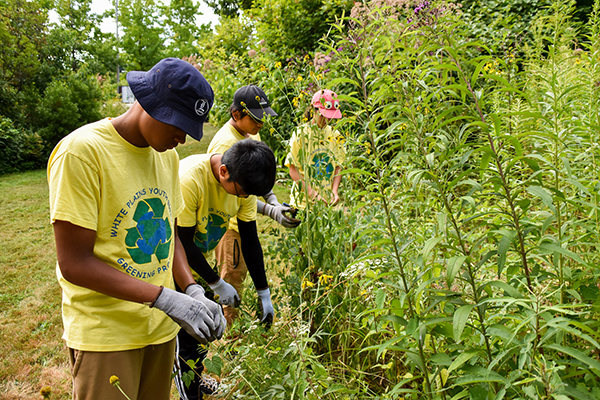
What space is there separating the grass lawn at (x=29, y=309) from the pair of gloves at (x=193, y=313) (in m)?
1.32

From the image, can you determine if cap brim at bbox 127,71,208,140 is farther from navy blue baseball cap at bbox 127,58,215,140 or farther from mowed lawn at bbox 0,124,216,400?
mowed lawn at bbox 0,124,216,400

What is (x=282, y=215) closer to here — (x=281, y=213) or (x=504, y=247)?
(x=281, y=213)

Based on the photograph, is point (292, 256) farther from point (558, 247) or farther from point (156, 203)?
point (558, 247)

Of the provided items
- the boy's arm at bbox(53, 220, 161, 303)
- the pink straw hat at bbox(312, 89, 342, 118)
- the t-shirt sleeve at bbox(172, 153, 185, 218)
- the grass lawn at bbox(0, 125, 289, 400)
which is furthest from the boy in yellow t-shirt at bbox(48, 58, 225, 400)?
the grass lawn at bbox(0, 125, 289, 400)

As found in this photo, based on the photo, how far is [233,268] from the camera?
3.05 m

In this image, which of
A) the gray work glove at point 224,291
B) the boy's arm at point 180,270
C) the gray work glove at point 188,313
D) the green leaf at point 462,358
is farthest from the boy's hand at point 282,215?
the green leaf at point 462,358

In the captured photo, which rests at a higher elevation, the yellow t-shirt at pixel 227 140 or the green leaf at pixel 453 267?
the yellow t-shirt at pixel 227 140

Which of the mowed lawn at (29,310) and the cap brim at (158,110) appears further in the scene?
the mowed lawn at (29,310)

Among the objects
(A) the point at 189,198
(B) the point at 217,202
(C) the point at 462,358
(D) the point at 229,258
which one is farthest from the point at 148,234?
(D) the point at 229,258

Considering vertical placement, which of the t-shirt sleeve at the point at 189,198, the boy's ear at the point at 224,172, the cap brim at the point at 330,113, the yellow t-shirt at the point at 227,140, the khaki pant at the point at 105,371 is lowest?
the khaki pant at the point at 105,371

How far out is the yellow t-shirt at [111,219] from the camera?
1358mm

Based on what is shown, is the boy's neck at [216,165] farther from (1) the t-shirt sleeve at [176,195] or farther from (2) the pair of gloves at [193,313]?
(2) the pair of gloves at [193,313]

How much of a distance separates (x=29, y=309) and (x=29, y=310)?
0.08 ft

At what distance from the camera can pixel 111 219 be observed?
1485 mm
